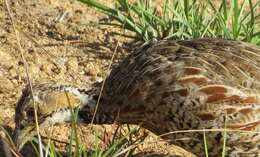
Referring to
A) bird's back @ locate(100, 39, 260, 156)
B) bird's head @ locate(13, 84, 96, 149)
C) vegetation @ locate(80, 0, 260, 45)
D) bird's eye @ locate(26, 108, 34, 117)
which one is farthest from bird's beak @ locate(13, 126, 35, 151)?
vegetation @ locate(80, 0, 260, 45)

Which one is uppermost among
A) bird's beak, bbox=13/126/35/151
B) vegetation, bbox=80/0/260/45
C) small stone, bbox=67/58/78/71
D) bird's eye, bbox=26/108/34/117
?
vegetation, bbox=80/0/260/45

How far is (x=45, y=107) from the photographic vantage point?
471cm

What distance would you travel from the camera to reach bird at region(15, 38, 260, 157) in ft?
13.9

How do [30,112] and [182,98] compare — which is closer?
[182,98]

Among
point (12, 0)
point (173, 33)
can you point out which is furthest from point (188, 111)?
point (12, 0)

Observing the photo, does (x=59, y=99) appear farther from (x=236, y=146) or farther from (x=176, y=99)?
(x=236, y=146)

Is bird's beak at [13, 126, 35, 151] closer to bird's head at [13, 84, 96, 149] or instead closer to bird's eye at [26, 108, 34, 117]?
bird's head at [13, 84, 96, 149]

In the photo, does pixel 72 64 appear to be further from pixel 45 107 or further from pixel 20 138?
pixel 20 138

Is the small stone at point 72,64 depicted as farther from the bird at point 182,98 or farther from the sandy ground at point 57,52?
the bird at point 182,98

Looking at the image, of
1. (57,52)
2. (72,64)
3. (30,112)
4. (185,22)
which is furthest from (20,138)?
(185,22)

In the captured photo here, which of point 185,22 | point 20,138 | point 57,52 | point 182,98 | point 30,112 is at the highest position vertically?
point 185,22

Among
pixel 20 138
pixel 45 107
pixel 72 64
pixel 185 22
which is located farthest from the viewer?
pixel 72 64

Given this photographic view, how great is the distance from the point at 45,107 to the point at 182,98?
117 centimetres

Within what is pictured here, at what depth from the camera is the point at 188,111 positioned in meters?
4.27
